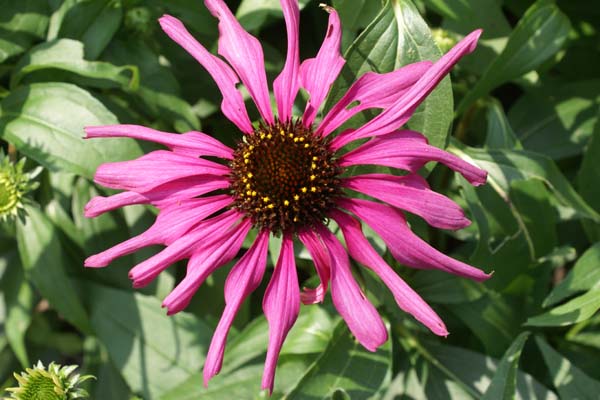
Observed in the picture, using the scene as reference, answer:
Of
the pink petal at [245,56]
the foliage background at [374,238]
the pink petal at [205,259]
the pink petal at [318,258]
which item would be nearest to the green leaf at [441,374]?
the foliage background at [374,238]

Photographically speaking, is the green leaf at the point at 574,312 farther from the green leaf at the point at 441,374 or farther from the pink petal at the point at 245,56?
the pink petal at the point at 245,56

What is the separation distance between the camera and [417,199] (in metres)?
1.00

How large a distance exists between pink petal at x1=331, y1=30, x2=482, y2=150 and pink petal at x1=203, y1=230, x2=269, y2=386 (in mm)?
221

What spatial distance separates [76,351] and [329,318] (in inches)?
31.7

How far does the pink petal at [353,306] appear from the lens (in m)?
0.98

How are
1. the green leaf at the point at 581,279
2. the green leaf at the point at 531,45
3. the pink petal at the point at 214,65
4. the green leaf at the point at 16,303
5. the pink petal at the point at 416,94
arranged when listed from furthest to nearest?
the green leaf at the point at 16,303 < the green leaf at the point at 531,45 < the green leaf at the point at 581,279 < the pink petal at the point at 214,65 < the pink petal at the point at 416,94

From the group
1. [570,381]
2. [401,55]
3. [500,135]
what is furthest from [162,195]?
[570,381]

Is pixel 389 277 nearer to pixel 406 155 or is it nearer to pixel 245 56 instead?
pixel 406 155

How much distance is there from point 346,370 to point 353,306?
0.34 metres

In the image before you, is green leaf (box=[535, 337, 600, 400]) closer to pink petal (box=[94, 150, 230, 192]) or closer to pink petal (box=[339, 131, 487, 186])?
pink petal (box=[339, 131, 487, 186])

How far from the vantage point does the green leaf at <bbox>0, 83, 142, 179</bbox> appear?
1.32 m

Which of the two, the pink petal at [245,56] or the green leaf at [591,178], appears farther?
the green leaf at [591,178]

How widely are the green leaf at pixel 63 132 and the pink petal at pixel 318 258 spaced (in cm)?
→ 40

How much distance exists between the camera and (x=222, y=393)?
142 centimetres
